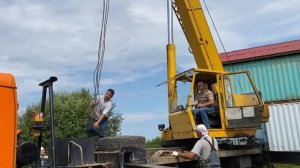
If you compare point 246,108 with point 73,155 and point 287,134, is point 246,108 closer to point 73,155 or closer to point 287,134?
point 73,155

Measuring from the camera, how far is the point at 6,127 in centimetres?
362

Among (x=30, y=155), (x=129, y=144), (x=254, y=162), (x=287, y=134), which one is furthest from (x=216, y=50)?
(x=287, y=134)

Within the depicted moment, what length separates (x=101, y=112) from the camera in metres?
7.52

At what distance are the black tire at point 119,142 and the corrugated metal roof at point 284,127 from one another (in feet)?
43.7

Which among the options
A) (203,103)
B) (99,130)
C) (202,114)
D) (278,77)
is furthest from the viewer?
(278,77)

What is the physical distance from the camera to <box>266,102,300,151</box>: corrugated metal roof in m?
17.7

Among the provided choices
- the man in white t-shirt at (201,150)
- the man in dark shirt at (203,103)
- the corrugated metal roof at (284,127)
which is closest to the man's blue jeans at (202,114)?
the man in dark shirt at (203,103)

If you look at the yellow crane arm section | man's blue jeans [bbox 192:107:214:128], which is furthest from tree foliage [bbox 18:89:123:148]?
man's blue jeans [bbox 192:107:214:128]

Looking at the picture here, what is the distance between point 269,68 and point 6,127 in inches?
713

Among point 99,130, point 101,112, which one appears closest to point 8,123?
point 99,130

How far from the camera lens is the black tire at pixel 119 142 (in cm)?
587

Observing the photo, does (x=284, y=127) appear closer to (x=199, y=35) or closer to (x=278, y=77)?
(x=278, y=77)

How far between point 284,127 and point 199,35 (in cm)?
958

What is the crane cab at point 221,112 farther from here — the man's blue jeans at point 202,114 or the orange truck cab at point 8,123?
the orange truck cab at point 8,123
